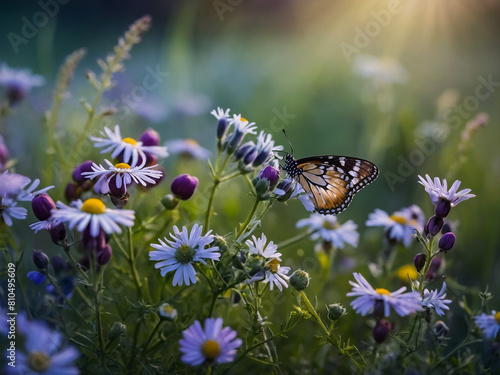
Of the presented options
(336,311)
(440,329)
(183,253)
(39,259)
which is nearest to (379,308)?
(336,311)

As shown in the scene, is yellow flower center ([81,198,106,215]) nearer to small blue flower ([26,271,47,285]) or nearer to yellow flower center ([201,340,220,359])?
small blue flower ([26,271,47,285])

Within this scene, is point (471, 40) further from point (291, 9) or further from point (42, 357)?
point (42, 357)

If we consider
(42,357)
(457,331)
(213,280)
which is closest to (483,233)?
(457,331)

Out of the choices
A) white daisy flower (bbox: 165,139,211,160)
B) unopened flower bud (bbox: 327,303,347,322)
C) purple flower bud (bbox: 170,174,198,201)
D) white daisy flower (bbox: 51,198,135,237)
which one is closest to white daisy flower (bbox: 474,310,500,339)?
unopened flower bud (bbox: 327,303,347,322)

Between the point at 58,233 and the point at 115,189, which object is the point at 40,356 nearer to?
the point at 58,233

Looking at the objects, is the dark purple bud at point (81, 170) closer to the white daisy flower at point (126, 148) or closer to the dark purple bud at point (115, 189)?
the white daisy flower at point (126, 148)

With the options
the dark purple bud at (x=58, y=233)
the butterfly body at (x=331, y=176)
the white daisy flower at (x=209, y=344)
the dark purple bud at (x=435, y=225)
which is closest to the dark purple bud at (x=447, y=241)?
the dark purple bud at (x=435, y=225)
